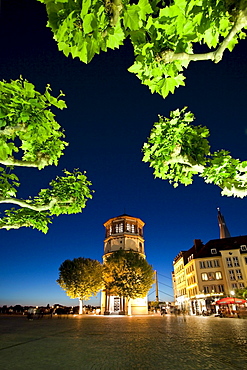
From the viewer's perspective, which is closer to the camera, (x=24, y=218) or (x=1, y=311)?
(x=24, y=218)

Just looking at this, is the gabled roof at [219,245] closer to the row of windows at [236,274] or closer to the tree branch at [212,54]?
the row of windows at [236,274]

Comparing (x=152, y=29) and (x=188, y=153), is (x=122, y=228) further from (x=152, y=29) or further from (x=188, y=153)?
(x=152, y=29)

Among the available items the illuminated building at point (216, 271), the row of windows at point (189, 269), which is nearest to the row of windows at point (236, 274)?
the illuminated building at point (216, 271)

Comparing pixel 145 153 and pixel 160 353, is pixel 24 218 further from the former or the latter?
pixel 160 353

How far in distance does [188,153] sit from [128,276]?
125ft

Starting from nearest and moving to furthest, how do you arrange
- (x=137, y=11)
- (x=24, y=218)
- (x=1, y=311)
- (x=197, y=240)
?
(x=137, y=11) < (x=24, y=218) < (x=1, y=311) < (x=197, y=240)

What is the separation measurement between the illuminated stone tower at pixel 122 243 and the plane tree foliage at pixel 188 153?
43028 millimetres

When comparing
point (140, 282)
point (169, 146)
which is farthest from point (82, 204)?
point (140, 282)

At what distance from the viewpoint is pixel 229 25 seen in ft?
10.6

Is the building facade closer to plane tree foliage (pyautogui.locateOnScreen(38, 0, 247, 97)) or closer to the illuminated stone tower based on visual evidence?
the illuminated stone tower

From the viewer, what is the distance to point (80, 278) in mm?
42750

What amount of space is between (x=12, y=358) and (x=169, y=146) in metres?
7.11

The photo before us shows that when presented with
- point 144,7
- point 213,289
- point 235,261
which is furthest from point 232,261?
point 144,7

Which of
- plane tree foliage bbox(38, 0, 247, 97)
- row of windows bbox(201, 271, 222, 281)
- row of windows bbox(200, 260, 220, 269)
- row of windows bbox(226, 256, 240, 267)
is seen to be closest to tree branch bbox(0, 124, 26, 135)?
plane tree foliage bbox(38, 0, 247, 97)
